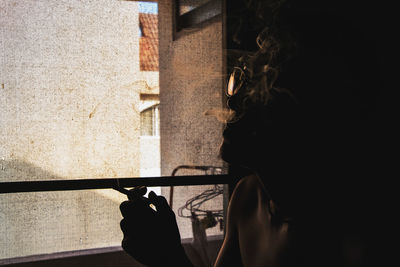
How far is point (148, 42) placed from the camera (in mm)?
1376

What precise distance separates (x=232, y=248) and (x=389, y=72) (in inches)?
27.8

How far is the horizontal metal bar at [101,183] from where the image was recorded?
3.90 ft

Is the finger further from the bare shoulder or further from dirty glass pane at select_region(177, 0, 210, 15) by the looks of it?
dirty glass pane at select_region(177, 0, 210, 15)

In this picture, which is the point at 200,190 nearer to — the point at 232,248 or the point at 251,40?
the point at 232,248

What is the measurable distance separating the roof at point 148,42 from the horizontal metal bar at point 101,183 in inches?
17.5

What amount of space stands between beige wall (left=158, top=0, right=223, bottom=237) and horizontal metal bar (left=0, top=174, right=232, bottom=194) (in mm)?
67

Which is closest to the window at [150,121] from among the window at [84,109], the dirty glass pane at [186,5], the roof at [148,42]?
the window at [84,109]

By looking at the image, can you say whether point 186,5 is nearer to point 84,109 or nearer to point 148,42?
point 148,42

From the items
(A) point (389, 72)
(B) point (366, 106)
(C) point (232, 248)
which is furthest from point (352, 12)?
(C) point (232, 248)

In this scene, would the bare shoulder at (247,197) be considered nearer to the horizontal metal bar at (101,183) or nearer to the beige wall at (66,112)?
the horizontal metal bar at (101,183)

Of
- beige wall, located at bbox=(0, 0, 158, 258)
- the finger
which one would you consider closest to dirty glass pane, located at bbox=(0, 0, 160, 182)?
beige wall, located at bbox=(0, 0, 158, 258)

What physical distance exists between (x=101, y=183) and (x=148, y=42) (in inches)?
22.8

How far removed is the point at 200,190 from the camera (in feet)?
5.05

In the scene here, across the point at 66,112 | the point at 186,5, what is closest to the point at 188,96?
the point at 186,5
